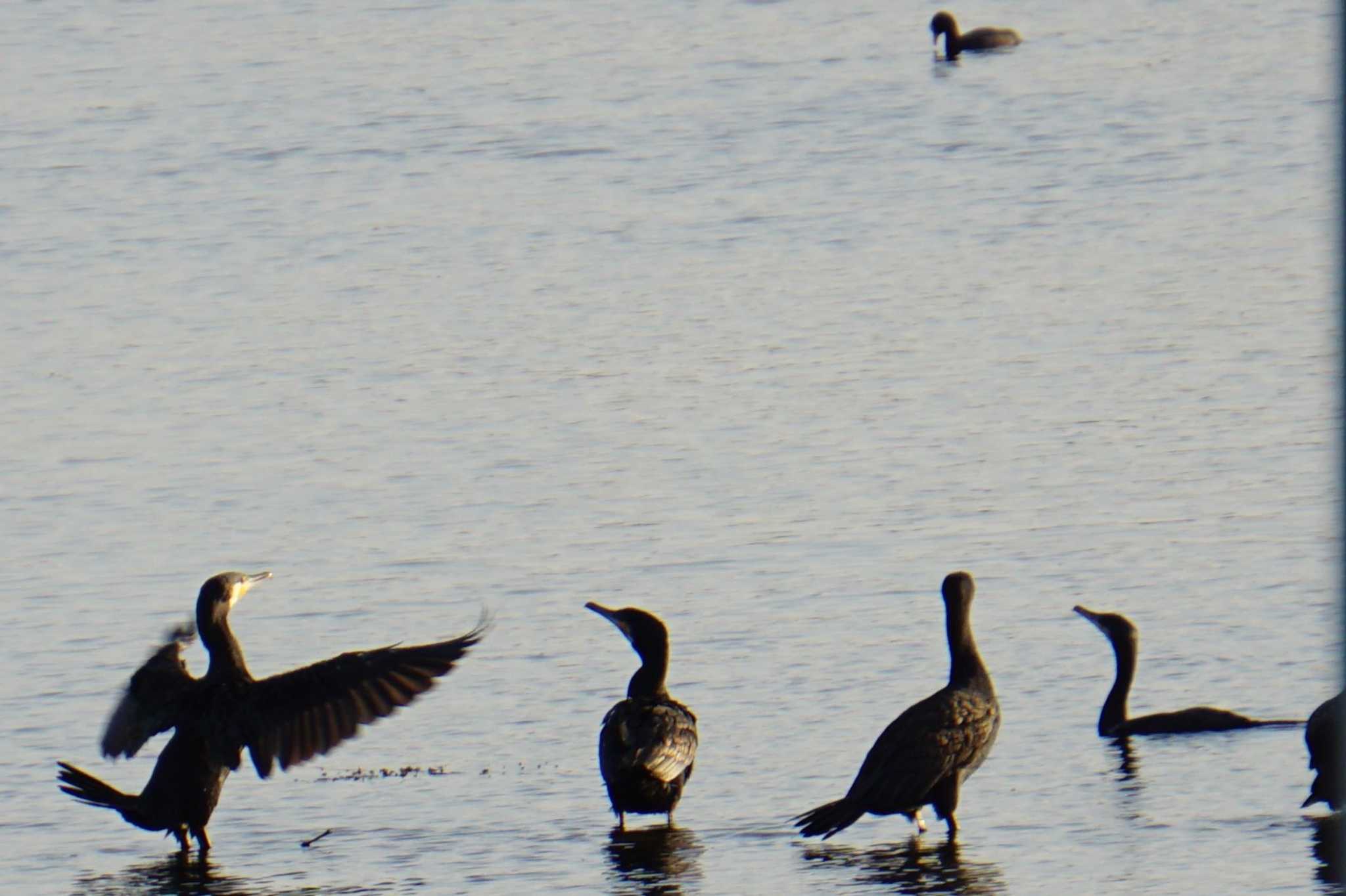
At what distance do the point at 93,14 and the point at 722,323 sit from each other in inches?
1098

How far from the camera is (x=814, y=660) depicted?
1259 centimetres

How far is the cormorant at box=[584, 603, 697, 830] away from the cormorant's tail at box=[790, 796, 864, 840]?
22.5 inches

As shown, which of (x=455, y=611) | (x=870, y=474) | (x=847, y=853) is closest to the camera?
(x=847, y=853)

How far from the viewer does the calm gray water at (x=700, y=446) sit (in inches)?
411

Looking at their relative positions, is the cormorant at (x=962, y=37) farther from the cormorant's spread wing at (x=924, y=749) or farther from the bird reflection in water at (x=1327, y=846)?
the bird reflection in water at (x=1327, y=846)

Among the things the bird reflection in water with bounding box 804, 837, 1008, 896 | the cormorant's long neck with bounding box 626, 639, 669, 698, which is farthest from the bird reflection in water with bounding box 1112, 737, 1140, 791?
the cormorant's long neck with bounding box 626, 639, 669, 698

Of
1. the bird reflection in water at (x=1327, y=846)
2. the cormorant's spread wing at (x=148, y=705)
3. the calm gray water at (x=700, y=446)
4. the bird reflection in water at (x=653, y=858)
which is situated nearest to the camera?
the bird reflection in water at (x=1327, y=846)

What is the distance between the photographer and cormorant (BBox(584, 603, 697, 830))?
32.2ft

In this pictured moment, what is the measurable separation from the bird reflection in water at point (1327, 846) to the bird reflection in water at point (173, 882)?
357 centimetres

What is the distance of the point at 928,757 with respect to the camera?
969cm

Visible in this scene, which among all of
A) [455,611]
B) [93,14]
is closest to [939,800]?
[455,611]

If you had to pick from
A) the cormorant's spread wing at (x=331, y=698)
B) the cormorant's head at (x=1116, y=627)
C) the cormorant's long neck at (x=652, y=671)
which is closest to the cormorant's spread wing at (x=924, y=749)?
the cormorant's long neck at (x=652, y=671)

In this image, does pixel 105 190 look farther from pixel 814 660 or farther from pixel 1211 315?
pixel 814 660

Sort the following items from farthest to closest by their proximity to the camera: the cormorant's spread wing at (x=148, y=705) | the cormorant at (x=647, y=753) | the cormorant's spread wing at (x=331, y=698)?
1. the cormorant's spread wing at (x=148, y=705)
2. the cormorant at (x=647, y=753)
3. the cormorant's spread wing at (x=331, y=698)
